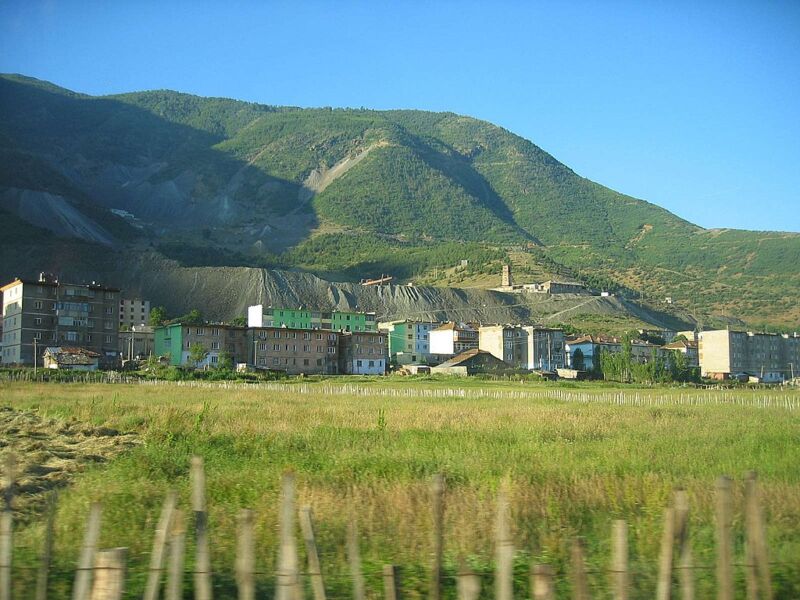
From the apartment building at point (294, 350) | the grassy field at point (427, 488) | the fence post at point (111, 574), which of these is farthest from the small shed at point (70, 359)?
the fence post at point (111, 574)

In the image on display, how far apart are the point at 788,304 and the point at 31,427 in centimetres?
18826

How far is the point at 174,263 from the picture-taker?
6107 inches

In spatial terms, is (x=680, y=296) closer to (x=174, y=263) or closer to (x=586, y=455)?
(x=174, y=263)

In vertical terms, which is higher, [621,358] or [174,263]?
[174,263]

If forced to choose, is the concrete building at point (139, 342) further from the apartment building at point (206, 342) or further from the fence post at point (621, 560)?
the fence post at point (621, 560)

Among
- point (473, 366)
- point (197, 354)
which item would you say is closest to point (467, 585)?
point (197, 354)

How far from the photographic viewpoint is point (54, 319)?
82.0m

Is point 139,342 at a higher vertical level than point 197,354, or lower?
higher

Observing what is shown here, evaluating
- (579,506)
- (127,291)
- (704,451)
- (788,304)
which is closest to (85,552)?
(579,506)

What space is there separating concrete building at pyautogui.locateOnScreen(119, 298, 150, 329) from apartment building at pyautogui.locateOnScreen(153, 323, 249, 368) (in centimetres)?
4283

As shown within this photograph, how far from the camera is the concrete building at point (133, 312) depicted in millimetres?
130625

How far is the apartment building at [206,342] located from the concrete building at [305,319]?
19.9 meters

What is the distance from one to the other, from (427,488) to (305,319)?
104 metres

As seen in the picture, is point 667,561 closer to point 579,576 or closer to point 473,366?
point 579,576
